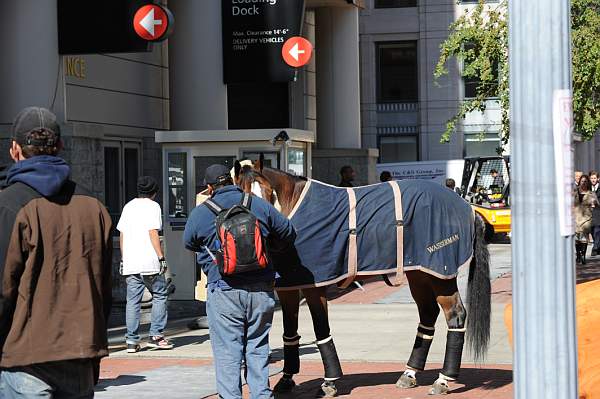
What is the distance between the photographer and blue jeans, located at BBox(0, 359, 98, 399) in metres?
5.18

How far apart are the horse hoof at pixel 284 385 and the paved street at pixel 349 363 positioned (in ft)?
0.30

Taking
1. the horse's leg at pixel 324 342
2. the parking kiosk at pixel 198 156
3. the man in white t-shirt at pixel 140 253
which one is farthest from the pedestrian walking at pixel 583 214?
the horse's leg at pixel 324 342

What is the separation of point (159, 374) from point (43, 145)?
626 cm

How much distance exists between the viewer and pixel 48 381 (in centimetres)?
522

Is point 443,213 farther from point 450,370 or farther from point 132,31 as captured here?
point 132,31

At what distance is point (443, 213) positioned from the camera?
33.1ft

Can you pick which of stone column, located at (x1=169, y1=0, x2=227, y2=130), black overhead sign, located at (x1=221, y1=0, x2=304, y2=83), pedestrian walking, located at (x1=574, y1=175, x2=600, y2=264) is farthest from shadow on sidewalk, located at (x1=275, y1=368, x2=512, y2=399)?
pedestrian walking, located at (x1=574, y1=175, x2=600, y2=264)

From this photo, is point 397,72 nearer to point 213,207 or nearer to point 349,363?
point 349,363

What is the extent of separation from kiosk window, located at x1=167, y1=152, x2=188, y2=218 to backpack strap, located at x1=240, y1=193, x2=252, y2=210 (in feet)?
30.4

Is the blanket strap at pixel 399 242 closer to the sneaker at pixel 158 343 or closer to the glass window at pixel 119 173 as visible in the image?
the sneaker at pixel 158 343

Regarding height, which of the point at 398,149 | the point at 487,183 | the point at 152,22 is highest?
the point at 152,22

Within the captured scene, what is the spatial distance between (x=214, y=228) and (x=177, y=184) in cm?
945

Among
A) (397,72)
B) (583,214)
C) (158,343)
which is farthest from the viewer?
(397,72)

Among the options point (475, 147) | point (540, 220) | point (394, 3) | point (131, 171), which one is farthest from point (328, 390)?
point (394, 3)
